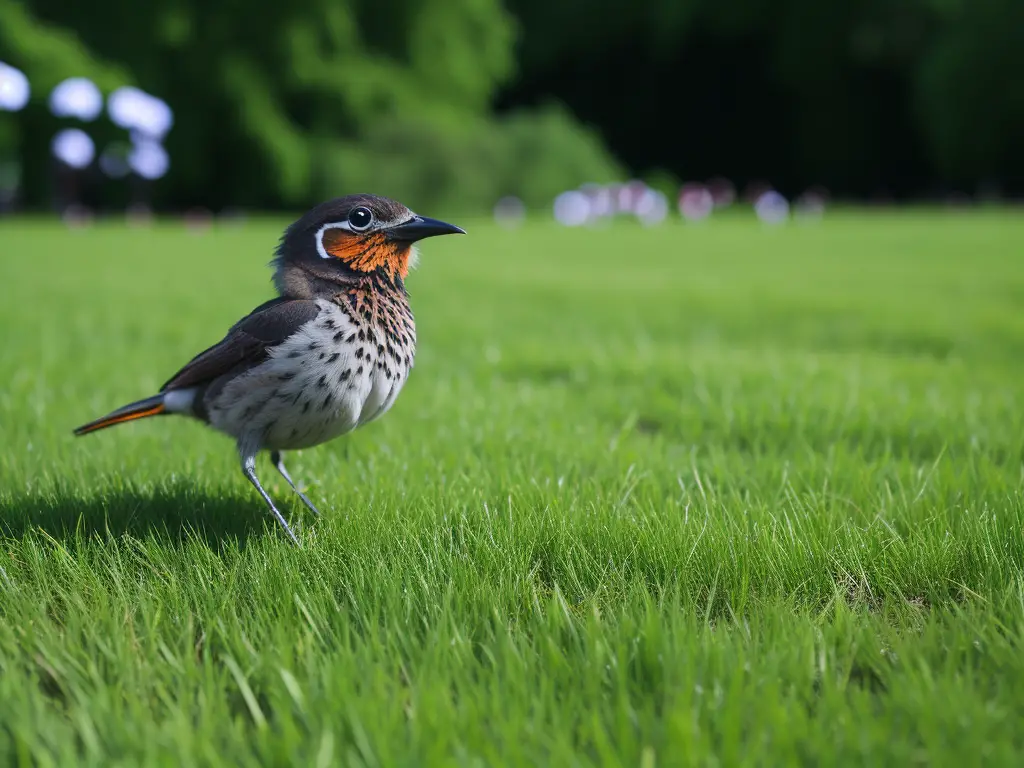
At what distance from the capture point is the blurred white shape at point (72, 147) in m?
25.9

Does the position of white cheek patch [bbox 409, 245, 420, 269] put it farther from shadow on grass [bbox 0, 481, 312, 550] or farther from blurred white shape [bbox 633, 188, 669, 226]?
blurred white shape [bbox 633, 188, 669, 226]

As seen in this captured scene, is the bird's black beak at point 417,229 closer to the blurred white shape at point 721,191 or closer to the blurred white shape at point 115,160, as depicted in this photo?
the blurred white shape at point 115,160

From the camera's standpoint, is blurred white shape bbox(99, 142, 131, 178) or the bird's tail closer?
the bird's tail

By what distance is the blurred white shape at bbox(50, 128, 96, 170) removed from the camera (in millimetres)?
25906

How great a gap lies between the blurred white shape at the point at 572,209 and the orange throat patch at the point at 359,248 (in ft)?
94.0

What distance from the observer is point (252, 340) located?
291cm

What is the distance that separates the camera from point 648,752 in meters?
1.62

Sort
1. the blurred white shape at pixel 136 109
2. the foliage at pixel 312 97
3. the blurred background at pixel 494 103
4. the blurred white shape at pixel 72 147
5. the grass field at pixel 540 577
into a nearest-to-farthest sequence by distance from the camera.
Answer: the grass field at pixel 540 577 < the blurred white shape at pixel 136 109 < the blurred white shape at pixel 72 147 < the blurred background at pixel 494 103 < the foliage at pixel 312 97

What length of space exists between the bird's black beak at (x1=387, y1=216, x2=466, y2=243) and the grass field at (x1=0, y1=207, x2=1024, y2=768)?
0.79m

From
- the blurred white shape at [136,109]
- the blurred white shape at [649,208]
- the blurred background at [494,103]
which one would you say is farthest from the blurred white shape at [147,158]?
the blurred white shape at [649,208]

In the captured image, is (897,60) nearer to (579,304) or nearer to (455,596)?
(579,304)

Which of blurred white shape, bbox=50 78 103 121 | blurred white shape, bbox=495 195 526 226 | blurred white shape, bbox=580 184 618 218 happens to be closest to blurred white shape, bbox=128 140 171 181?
blurred white shape, bbox=50 78 103 121

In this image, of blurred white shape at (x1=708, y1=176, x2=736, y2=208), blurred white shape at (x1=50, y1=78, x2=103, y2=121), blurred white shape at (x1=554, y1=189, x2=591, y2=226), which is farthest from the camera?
blurred white shape at (x1=708, y1=176, x2=736, y2=208)

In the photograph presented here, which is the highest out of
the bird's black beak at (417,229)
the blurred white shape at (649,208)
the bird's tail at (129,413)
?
the blurred white shape at (649,208)
